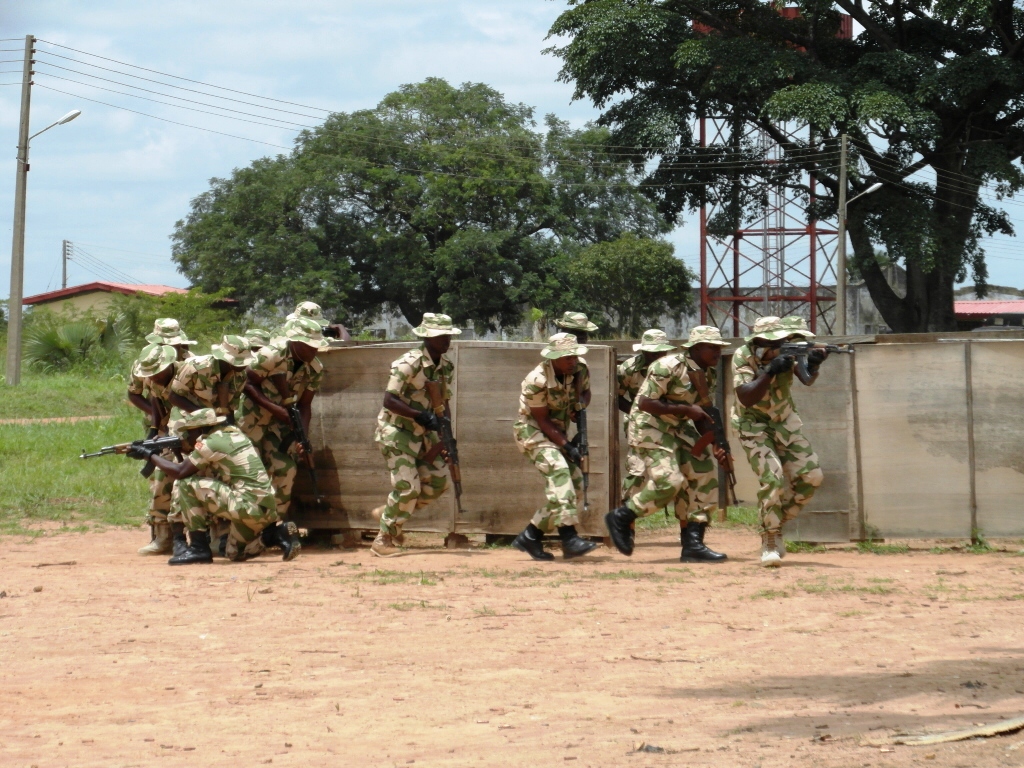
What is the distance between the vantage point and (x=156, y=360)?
942cm

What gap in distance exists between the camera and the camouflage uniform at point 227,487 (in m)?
9.05

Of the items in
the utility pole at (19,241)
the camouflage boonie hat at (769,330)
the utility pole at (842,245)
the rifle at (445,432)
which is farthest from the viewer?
the utility pole at (842,245)

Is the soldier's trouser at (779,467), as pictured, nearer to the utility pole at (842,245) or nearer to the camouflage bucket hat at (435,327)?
the camouflage bucket hat at (435,327)

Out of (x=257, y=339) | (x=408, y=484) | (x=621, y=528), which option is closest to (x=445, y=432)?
(x=408, y=484)

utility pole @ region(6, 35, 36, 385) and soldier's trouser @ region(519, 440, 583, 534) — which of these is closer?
soldier's trouser @ region(519, 440, 583, 534)

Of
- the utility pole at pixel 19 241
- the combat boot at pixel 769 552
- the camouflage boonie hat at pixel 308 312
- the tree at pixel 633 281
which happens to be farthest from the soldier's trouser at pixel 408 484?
the tree at pixel 633 281

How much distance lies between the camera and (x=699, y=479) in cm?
904

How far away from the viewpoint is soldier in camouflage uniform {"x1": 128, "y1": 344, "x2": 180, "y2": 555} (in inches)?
372

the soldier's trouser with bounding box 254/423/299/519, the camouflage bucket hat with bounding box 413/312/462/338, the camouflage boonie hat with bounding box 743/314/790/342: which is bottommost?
the soldier's trouser with bounding box 254/423/299/519

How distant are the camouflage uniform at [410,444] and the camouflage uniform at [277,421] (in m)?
0.73

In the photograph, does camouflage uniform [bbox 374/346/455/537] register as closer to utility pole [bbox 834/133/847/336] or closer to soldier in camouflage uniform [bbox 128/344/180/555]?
soldier in camouflage uniform [bbox 128/344/180/555]

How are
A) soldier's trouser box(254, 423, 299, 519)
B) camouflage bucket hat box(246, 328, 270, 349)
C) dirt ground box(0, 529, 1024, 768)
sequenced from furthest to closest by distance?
camouflage bucket hat box(246, 328, 270, 349) < soldier's trouser box(254, 423, 299, 519) < dirt ground box(0, 529, 1024, 768)

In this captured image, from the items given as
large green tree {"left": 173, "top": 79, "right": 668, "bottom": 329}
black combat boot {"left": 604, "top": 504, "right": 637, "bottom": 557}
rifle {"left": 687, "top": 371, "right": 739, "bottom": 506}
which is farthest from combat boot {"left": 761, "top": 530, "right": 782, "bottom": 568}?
large green tree {"left": 173, "top": 79, "right": 668, "bottom": 329}

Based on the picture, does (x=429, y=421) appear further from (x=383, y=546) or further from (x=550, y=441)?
(x=383, y=546)
